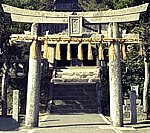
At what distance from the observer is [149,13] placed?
2162cm

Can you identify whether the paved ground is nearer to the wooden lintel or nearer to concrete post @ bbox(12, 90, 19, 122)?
concrete post @ bbox(12, 90, 19, 122)

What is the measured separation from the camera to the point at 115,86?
1880cm

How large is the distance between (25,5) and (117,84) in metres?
8.38

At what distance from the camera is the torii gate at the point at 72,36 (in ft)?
60.9

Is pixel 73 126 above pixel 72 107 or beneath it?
beneath

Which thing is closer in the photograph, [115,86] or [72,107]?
[115,86]

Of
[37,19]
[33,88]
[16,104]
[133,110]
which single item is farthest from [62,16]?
[133,110]

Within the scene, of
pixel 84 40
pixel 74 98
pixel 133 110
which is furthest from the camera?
pixel 74 98

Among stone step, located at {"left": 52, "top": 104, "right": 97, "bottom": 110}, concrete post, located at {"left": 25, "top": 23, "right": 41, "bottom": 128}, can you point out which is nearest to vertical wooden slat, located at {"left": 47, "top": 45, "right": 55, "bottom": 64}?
concrete post, located at {"left": 25, "top": 23, "right": 41, "bottom": 128}

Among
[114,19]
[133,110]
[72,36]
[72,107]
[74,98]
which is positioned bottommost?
[72,107]

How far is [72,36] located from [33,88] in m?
2.94

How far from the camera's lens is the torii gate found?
18562 millimetres

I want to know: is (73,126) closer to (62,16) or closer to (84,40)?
(84,40)

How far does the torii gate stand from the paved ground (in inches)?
26.9
